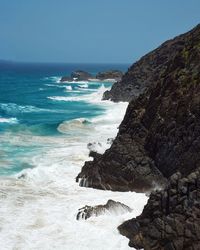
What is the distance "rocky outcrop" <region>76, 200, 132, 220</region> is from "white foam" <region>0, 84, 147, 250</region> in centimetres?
28

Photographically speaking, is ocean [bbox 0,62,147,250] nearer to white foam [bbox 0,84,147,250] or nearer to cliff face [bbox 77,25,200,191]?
white foam [bbox 0,84,147,250]

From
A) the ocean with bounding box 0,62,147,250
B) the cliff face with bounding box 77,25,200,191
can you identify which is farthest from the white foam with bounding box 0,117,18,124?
the cliff face with bounding box 77,25,200,191

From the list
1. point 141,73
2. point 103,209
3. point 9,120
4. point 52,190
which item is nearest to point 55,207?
point 103,209

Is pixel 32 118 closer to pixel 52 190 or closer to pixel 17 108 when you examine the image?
pixel 17 108

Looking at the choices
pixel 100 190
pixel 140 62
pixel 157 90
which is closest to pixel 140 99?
pixel 157 90

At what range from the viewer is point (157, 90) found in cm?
3750

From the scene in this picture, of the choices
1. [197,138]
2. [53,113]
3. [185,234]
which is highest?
[197,138]

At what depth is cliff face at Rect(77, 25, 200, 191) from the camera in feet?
105

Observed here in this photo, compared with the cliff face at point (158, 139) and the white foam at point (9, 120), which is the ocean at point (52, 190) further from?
the cliff face at point (158, 139)

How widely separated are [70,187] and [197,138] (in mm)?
8991

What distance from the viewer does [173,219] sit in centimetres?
2297

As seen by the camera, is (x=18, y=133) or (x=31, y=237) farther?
(x=18, y=133)

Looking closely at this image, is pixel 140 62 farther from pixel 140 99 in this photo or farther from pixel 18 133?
pixel 140 99

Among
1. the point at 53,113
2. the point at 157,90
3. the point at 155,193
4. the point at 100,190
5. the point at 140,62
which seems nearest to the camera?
the point at 155,193
